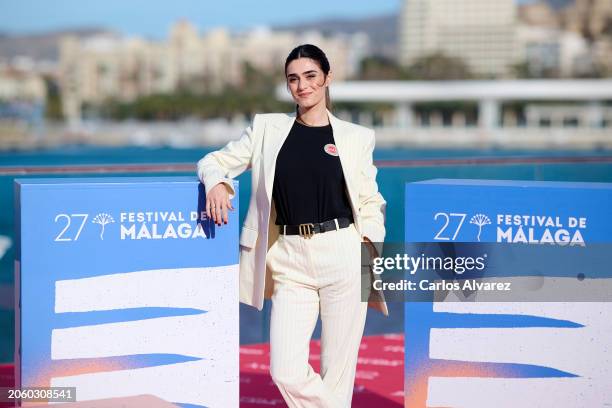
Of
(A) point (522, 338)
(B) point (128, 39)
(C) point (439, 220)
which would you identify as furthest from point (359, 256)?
(B) point (128, 39)

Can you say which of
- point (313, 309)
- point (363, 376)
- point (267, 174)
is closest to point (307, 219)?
point (267, 174)

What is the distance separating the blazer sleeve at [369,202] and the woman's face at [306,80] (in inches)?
9.2

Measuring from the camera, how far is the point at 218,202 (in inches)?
146

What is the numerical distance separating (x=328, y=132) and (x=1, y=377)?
2495 millimetres

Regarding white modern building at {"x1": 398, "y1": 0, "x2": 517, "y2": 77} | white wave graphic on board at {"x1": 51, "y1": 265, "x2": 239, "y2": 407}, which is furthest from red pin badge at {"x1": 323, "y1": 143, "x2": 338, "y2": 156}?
white modern building at {"x1": 398, "y1": 0, "x2": 517, "y2": 77}

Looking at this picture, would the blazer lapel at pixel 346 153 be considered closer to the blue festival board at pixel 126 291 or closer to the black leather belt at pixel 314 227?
the black leather belt at pixel 314 227

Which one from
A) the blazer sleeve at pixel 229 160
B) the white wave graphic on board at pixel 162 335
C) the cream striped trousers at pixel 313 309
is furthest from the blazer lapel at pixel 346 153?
the white wave graphic on board at pixel 162 335

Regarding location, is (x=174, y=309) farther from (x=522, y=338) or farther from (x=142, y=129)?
(x=142, y=129)

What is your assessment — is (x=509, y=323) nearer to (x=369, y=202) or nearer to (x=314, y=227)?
(x=369, y=202)

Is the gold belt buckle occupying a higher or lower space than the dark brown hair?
lower

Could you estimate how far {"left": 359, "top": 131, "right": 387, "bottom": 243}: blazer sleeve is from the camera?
3.76m

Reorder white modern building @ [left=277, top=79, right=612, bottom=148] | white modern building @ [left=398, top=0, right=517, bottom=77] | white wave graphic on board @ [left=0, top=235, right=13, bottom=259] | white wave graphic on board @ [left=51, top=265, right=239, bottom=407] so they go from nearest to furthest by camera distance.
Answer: white wave graphic on board @ [left=51, top=265, right=239, bottom=407]
white wave graphic on board @ [left=0, top=235, right=13, bottom=259]
white modern building @ [left=277, top=79, right=612, bottom=148]
white modern building @ [left=398, top=0, right=517, bottom=77]

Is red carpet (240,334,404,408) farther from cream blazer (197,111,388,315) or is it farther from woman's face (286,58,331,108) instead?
woman's face (286,58,331,108)

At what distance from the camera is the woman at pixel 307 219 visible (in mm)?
3672
